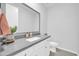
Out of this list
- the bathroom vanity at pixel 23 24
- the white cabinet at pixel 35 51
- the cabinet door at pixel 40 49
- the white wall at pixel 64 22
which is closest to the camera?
the white cabinet at pixel 35 51

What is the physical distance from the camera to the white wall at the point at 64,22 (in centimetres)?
305

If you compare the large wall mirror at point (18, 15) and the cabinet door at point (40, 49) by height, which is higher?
the large wall mirror at point (18, 15)

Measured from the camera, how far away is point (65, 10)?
10.1 ft

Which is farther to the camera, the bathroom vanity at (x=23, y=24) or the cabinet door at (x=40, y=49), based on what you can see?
the cabinet door at (x=40, y=49)

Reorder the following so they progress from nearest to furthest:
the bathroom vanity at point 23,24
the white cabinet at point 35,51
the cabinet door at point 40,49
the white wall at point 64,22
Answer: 1. the white cabinet at point 35,51
2. the bathroom vanity at point 23,24
3. the cabinet door at point 40,49
4. the white wall at point 64,22

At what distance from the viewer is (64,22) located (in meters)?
3.09

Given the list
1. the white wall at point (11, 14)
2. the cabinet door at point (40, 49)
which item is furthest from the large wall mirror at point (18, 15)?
the cabinet door at point (40, 49)

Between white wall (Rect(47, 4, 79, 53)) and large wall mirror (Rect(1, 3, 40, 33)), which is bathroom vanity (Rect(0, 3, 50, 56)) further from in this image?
white wall (Rect(47, 4, 79, 53))

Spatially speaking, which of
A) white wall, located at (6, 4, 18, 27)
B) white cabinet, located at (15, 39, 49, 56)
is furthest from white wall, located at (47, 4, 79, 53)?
white wall, located at (6, 4, 18, 27)

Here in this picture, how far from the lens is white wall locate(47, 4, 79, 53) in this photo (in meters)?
3.05

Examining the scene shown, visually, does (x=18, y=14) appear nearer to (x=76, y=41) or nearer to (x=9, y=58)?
(x=9, y=58)

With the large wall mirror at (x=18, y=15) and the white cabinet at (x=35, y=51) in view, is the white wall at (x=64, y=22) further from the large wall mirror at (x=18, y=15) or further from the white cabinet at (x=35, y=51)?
the white cabinet at (x=35, y=51)

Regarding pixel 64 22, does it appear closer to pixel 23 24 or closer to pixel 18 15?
pixel 23 24

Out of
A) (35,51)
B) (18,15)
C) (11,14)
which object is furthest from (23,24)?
(35,51)
